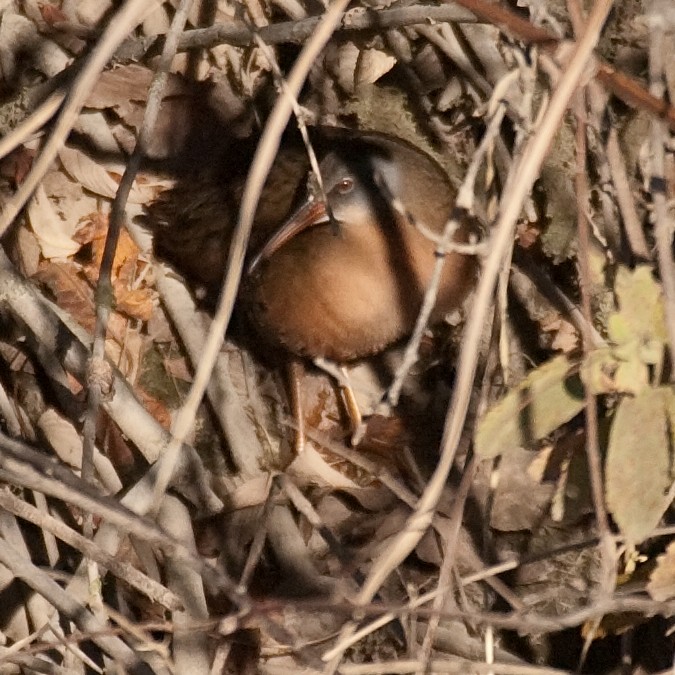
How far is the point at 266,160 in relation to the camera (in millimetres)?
1812

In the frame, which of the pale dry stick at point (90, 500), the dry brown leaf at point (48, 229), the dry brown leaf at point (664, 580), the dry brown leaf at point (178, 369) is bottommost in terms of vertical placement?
the dry brown leaf at point (664, 580)

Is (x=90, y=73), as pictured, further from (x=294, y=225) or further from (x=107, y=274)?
(x=294, y=225)

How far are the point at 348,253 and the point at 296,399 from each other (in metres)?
0.59

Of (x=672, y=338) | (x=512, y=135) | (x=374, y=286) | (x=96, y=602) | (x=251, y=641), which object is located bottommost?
(x=251, y=641)

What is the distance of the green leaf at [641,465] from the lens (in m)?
2.02

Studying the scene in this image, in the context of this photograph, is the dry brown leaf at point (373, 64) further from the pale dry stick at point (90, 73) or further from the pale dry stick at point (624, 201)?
the pale dry stick at point (90, 73)

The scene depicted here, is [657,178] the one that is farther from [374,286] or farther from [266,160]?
[374,286]

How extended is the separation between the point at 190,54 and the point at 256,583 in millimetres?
1906

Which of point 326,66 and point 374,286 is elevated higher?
point 326,66

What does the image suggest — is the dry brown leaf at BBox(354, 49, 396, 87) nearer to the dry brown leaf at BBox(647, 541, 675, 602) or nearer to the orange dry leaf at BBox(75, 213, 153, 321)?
the orange dry leaf at BBox(75, 213, 153, 321)

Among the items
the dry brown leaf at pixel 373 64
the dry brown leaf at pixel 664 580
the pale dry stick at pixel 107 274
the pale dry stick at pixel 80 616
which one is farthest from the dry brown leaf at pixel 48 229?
the dry brown leaf at pixel 664 580

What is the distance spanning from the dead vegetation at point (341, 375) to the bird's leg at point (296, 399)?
0.04 meters

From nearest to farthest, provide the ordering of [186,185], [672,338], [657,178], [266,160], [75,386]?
[266,160], [672,338], [657,178], [75,386], [186,185]

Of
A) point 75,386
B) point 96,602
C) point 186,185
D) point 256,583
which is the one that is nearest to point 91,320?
point 75,386
